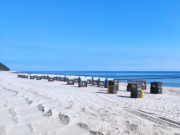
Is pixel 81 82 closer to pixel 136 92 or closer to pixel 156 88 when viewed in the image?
pixel 156 88

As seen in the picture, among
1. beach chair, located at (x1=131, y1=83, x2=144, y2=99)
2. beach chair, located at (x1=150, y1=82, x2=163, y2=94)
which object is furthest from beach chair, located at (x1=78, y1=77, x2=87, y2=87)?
beach chair, located at (x1=131, y1=83, x2=144, y2=99)

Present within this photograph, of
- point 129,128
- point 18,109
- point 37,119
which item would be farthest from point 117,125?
point 18,109

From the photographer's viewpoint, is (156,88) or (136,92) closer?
(136,92)

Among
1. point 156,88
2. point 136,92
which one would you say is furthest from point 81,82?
point 136,92

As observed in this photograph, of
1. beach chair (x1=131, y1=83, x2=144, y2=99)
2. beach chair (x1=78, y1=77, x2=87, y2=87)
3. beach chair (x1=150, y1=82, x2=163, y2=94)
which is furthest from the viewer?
beach chair (x1=78, y1=77, x2=87, y2=87)

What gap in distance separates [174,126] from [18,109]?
14.9 ft

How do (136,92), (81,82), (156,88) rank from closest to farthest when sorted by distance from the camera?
(136,92) < (156,88) < (81,82)

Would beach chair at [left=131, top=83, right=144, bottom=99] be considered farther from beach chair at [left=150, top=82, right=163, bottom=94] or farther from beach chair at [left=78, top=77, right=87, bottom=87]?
beach chair at [left=78, top=77, right=87, bottom=87]

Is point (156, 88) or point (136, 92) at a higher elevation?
point (156, 88)

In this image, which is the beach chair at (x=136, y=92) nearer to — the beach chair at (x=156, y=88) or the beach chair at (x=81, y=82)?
the beach chair at (x=156, y=88)

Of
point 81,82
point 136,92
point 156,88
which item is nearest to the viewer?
point 136,92

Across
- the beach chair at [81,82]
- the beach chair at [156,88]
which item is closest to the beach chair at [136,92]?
the beach chair at [156,88]

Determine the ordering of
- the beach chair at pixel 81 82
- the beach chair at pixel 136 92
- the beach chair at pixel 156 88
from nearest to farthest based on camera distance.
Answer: the beach chair at pixel 136 92 → the beach chair at pixel 156 88 → the beach chair at pixel 81 82

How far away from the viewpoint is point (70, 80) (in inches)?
727
